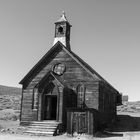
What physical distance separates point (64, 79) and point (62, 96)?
113 inches

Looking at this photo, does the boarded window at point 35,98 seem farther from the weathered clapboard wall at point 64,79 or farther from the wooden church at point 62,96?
the weathered clapboard wall at point 64,79

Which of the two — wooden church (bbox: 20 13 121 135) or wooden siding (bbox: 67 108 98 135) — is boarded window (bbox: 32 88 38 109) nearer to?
wooden church (bbox: 20 13 121 135)

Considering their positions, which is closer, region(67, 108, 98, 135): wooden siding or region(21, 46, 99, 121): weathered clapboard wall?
region(67, 108, 98, 135): wooden siding

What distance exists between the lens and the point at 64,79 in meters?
27.2

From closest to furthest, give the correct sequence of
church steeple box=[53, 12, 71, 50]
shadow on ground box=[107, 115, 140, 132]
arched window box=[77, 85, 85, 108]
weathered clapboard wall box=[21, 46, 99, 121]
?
weathered clapboard wall box=[21, 46, 99, 121]
arched window box=[77, 85, 85, 108]
shadow on ground box=[107, 115, 140, 132]
church steeple box=[53, 12, 71, 50]

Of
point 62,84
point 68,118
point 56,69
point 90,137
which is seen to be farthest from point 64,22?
point 90,137

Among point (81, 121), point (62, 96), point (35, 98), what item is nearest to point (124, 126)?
point (81, 121)

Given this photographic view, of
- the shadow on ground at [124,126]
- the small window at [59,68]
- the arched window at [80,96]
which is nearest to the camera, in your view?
the arched window at [80,96]

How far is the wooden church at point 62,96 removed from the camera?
23.3m

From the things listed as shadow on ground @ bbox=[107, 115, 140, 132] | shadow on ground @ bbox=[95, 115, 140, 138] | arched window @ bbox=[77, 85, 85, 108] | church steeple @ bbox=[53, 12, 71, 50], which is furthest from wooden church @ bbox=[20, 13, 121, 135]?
church steeple @ bbox=[53, 12, 71, 50]

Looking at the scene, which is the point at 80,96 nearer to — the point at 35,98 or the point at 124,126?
the point at 35,98

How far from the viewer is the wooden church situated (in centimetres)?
2335

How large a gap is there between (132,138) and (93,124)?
138 inches

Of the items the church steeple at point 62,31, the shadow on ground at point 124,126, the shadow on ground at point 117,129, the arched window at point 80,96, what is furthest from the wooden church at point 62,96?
the church steeple at point 62,31
